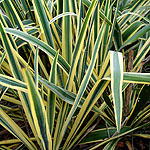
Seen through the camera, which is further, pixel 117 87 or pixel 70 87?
pixel 70 87

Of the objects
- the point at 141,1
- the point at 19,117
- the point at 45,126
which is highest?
the point at 141,1

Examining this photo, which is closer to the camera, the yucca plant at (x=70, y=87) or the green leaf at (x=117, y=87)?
the green leaf at (x=117, y=87)

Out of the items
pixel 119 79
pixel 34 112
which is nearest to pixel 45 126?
pixel 34 112

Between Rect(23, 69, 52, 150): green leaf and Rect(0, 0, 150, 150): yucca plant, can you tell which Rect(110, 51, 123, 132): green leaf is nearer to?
Rect(0, 0, 150, 150): yucca plant

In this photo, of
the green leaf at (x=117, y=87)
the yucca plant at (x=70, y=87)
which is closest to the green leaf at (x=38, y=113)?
the yucca plant at (x=70, y=87)

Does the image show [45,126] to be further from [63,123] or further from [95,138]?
[95,138]

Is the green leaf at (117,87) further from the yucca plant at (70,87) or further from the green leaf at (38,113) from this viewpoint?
the green leaf at (38,113)

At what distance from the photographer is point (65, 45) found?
0.82 m

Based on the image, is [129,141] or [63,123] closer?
[63,123]

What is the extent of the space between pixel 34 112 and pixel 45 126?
0.19 feet

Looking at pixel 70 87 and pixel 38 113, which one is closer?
pixel 38 113

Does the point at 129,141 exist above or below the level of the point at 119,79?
below

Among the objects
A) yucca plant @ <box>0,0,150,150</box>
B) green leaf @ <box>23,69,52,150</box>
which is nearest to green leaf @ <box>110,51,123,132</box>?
yucca plant @ <box>0,0,150,150</box>

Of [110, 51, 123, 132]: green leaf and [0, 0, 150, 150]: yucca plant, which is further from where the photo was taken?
[0, 0, 150, 150]: yucca plant
